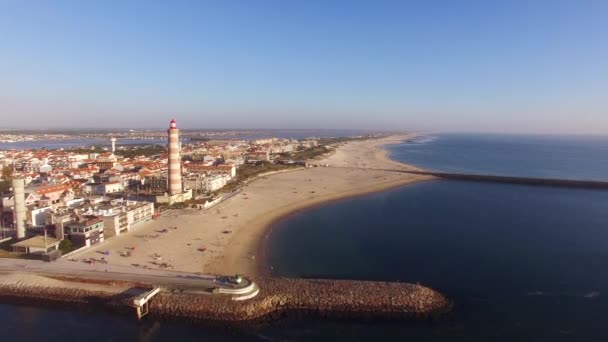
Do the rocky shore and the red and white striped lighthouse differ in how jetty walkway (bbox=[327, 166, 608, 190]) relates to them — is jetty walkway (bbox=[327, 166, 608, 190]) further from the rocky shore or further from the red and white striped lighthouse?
the rocky shore

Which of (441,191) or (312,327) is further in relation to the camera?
(441,191)

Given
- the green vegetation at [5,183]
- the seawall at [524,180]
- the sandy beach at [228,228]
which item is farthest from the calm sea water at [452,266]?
the green vegetation at [5,183]

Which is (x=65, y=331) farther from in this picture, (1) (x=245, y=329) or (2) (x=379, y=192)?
(2) (x=379, y=192)

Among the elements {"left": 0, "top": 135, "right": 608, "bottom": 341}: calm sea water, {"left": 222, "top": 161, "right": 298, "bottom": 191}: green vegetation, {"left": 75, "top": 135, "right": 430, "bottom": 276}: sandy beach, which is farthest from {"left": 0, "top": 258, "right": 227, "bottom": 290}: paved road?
{"left": 222, "top": 161, "right": 298, "bottom": 191}: green vegetation

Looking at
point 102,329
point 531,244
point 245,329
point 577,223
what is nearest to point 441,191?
point 577,223

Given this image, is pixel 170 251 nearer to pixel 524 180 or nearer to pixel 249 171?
pixel 249 171

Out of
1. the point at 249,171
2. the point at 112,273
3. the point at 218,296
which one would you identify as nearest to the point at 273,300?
the point at 218,296
